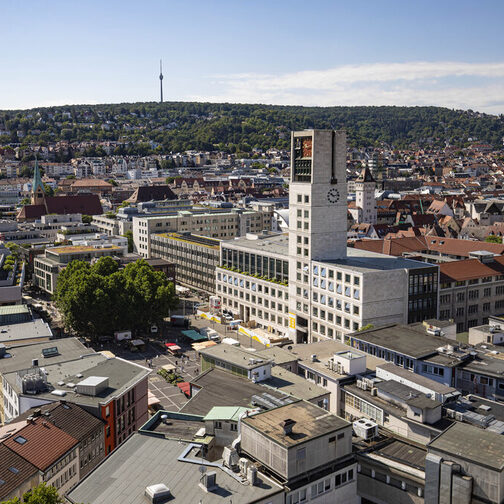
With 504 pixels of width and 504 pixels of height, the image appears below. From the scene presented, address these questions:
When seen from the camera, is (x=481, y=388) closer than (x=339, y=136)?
Yes

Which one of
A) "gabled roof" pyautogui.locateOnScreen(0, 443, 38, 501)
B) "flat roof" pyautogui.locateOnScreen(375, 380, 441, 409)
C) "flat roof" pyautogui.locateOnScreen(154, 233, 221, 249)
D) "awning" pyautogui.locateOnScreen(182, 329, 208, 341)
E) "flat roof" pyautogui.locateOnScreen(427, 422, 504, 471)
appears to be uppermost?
"flat roof" pyautogui.locateOnScreen(427, 422, 504, 471)

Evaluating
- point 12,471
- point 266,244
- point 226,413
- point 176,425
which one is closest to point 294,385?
point 226,413

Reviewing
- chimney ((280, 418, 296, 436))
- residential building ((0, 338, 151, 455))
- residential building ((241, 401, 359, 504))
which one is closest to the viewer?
residential building ((241, 401, 359, 504))

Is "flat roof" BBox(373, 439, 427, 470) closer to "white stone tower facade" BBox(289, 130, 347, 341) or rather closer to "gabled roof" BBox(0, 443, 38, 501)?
"gabled roof" BBox(0, 443, 38, 501)

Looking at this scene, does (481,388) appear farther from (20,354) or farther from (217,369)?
(20,354)

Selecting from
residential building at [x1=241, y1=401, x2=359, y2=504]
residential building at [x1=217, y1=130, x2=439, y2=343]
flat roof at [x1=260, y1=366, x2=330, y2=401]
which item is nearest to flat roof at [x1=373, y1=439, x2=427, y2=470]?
residential building at [x1=241, y1=401, x2=359, y2=504]

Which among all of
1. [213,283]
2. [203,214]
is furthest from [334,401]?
[203,214]

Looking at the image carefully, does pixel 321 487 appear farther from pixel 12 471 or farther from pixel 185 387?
pixel 185 387
